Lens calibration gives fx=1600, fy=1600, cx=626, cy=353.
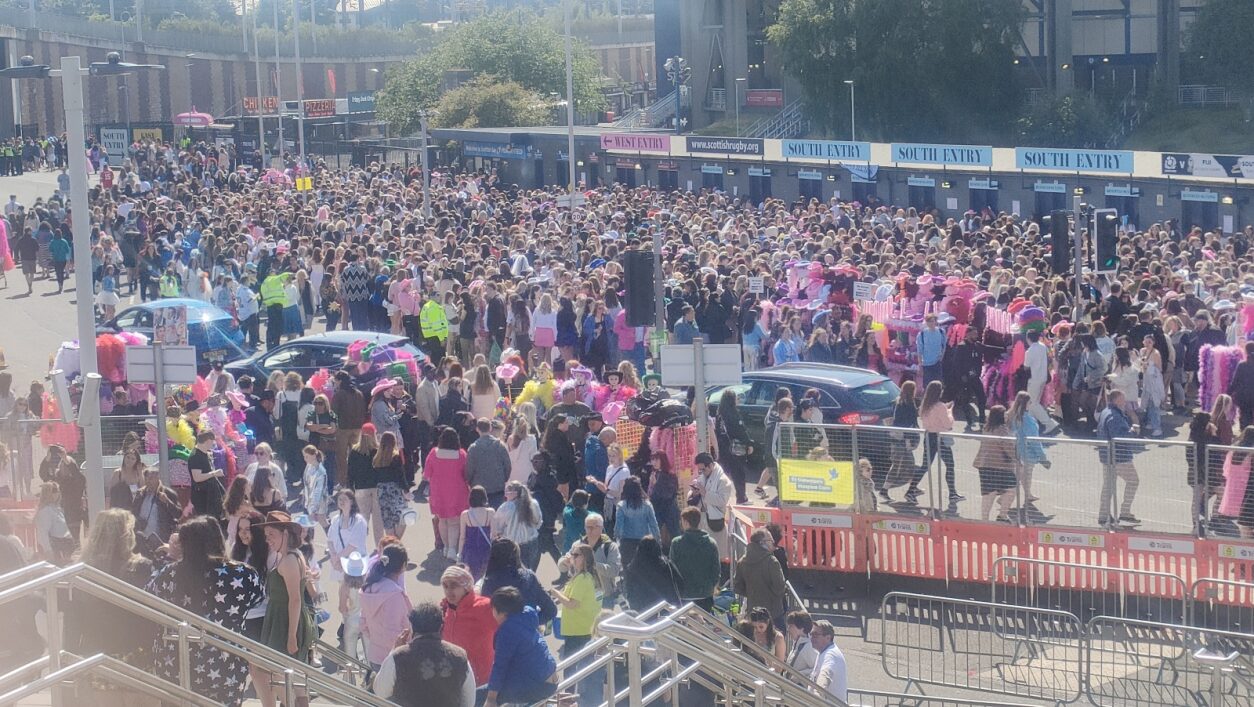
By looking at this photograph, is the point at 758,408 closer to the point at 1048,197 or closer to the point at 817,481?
the point at 817,481

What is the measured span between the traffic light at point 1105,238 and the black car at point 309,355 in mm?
8671

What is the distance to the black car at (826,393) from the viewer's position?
55.2ft

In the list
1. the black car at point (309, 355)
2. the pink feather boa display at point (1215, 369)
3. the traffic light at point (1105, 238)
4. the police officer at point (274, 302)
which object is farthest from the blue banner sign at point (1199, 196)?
the black car at point (309, 355)

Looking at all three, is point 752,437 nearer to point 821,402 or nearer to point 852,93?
point 821,402

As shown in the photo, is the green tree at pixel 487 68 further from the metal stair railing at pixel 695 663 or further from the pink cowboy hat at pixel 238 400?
the metal stair railing at pixel 695 663

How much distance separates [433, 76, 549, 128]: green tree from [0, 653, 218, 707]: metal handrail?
201 feet

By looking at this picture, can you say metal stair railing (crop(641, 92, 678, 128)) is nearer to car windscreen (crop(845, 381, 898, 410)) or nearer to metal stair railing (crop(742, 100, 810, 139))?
metal stair railing (crop(742, 100, 810, 139))

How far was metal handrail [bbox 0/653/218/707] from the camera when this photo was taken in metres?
6.00

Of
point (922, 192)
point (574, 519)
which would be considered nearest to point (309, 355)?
point (574, 519)

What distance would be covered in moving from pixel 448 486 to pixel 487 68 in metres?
64.8

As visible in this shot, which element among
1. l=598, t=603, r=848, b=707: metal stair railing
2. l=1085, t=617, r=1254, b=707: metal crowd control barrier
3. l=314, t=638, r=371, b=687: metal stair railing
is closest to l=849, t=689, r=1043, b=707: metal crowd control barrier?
l=1085, t=617, r=1254, b=707: metal crowd control barrier

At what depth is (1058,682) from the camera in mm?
11766

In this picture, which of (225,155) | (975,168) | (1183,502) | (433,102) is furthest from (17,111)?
(1183,502)

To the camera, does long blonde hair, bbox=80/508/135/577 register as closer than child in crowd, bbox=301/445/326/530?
Yes
